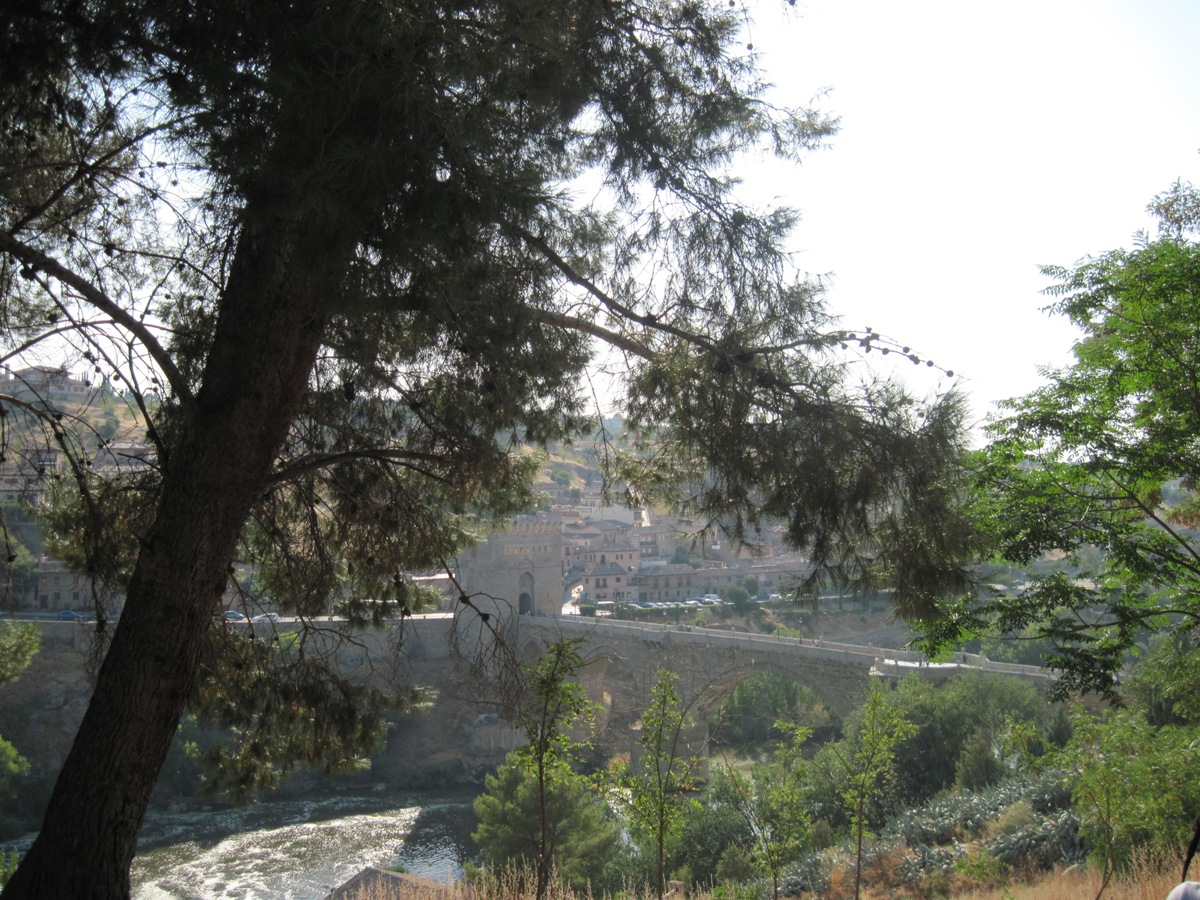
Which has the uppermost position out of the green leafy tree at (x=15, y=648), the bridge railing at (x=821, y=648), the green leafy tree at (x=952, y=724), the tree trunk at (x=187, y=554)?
the tree trunk at (x=187, y=554)

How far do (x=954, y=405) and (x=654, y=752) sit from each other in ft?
8.72

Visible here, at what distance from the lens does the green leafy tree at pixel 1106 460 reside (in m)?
4.27

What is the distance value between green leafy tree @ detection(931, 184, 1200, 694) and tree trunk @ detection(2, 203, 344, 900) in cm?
311

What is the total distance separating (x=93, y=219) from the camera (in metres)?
3.43

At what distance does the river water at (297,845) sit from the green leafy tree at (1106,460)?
1067 cm

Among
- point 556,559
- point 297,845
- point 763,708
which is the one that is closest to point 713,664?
point 763,708

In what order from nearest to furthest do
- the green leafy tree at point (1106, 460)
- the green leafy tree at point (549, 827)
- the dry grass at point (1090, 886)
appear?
the green leafy tree at point (1106, 460)
the dry grass at point (1090, 886)
the green leafy tree at point (549, 827)

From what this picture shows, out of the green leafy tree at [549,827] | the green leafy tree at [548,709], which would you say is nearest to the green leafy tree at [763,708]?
the green leafy tree at [549,827]

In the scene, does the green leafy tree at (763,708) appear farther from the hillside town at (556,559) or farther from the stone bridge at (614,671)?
the hillside town at (556,559)

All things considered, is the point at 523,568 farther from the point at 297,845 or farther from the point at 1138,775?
the point at 1138,775

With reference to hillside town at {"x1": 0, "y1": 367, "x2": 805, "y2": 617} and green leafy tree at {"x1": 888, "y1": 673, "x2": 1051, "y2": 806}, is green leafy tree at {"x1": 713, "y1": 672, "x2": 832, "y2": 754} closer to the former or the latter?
hillside town at {"x1": 0, "y1": 367, "x2": 805, "y2": 617}

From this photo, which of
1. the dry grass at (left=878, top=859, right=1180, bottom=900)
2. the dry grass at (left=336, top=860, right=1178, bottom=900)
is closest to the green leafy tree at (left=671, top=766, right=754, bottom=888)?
the dry grass at (left=336, top=860, right=1178, bottom=900)

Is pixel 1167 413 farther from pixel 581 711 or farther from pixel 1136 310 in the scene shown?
pixel 581 711

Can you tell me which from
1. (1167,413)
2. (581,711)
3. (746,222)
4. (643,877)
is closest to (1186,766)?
(1167,413)
